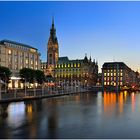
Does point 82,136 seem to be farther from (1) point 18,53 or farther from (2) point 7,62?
(1) point 18,53

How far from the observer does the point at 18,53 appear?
143 m

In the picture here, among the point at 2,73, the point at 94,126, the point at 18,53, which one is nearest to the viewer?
the point at 94,126

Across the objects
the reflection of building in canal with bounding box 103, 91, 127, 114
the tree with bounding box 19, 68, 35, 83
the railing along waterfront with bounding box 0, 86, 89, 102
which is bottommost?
the reflection of building in canal with bounding box 103, 91, 127, 114

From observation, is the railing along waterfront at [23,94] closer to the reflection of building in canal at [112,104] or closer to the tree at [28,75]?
the tree at [28,75]

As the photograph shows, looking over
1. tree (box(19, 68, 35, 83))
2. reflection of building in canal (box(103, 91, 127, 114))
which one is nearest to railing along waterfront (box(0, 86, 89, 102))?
tree (box(19, 68, 35, 83))

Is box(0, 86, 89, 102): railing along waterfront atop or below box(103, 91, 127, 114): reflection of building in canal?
atop

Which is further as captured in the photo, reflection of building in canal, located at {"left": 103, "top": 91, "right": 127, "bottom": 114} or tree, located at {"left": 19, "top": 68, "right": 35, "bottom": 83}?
tree, located at {"left": 19, "top": 68, "right": 35, "bottom": 83}

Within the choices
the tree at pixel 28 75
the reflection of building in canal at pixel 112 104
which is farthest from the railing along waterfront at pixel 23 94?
the reflection of building in canal at pixel 112 104

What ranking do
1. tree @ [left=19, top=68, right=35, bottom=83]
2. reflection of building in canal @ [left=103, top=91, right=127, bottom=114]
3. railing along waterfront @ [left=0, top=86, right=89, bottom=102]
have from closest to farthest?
reflection of building in canal @ [left=103, top=91, right=127, bottom=114], railing along waterfront @ [left=0, top=86, right=89, bottom=102], tree @ [left=19, top=68, right=35, bottom=83]

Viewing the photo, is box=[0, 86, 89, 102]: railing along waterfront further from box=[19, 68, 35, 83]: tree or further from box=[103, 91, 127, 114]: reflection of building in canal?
box=[103, 91, 127, 114]: reflection of building in canal

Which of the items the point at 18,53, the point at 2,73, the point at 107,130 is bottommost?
the point at 107,130

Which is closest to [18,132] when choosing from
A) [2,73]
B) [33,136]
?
[33,136]

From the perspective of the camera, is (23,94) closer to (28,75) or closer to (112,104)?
(112,104)

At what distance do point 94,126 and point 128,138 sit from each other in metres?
6.44
